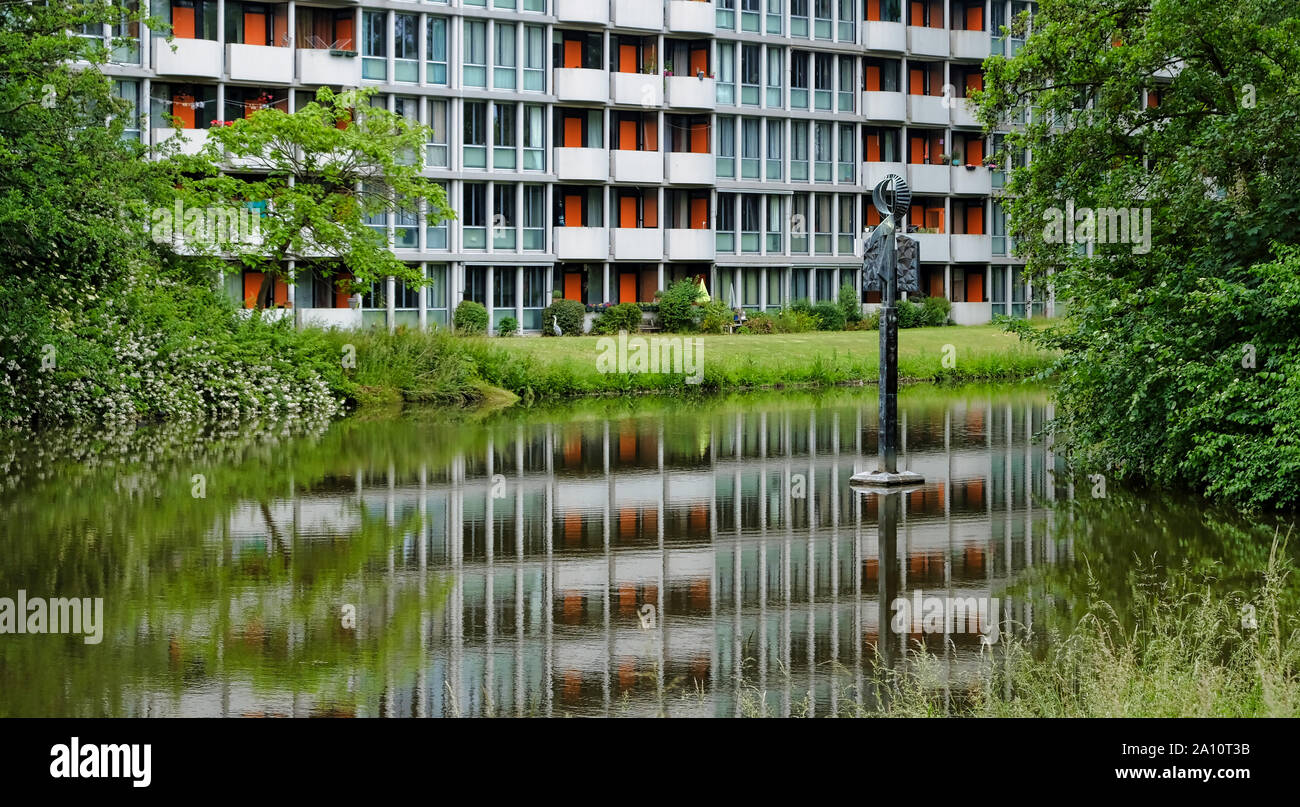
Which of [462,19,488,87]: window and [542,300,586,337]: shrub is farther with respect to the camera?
[462,19,488,87]: window

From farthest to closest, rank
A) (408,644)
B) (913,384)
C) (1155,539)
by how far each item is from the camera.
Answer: (913,384) → (1155,539) → (408,644)

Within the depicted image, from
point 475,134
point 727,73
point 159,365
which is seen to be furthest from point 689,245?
point 159,365

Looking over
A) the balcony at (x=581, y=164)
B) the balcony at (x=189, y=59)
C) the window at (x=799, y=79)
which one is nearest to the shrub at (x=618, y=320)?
the balcony at (x=581, y=164)

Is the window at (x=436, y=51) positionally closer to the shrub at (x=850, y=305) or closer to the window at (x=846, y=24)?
the shrub at (x=850, y=305)

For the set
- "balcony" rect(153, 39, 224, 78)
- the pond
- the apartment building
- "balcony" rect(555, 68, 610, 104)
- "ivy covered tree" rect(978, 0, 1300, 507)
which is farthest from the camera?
"balcony" rect(555, 68, 610, 104)

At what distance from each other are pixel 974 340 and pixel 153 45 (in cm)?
3082

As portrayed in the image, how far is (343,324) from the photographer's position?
55281 mm

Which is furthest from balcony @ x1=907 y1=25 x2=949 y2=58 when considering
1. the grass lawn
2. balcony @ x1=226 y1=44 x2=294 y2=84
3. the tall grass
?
the tall grass

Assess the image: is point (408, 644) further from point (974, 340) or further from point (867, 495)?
point (974, 340)

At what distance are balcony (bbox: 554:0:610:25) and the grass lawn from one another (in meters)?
14.0

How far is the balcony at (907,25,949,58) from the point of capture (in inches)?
2753

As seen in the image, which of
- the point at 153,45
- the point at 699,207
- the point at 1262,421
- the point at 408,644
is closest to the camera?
the point at 408,644

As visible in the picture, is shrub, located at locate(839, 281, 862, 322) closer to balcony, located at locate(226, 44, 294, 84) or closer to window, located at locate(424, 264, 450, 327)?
window, located at locate(424, 264, 450, 327)
